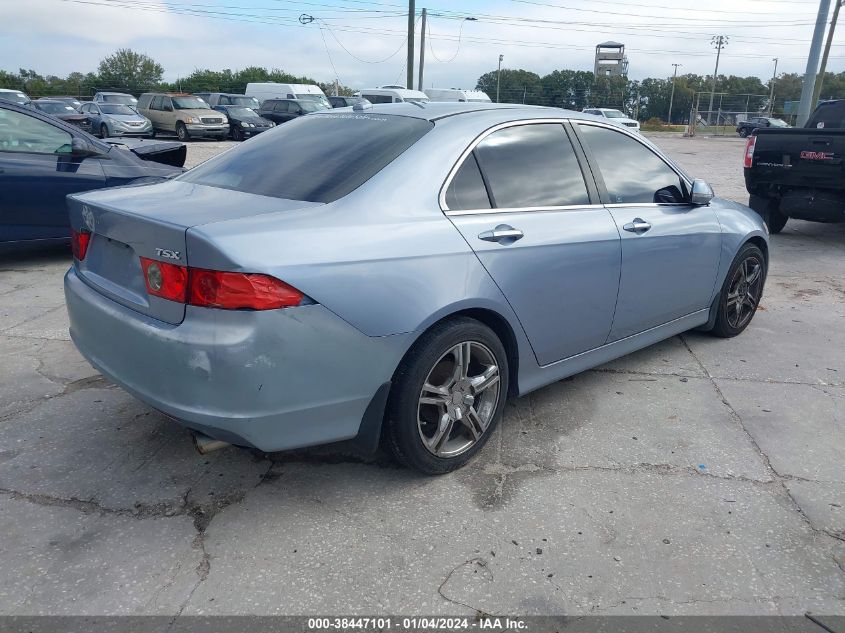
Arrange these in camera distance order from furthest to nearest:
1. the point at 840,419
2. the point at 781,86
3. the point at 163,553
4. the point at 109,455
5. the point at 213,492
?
1. the point at 781,86
2. the point at 840,419
3. the point at 109,455
4. the point at 213,492
5. the point at 163,553

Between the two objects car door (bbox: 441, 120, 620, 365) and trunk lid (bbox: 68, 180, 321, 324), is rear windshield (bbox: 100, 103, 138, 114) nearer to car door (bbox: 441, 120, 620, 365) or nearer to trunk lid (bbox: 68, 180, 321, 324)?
trunk lid (bbox: 68, 180, 321, 324)

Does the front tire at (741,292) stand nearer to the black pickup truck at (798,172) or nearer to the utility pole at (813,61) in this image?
the black pickup truck at (798,172)

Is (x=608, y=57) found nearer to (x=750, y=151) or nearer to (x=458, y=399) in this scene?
(x=750, y=151)

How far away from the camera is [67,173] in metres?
6.83

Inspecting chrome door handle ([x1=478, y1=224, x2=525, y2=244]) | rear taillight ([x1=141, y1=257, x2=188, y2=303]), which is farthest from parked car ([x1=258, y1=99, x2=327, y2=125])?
rear taillight ([x1=141, y1=257, x2=188, y2=303])

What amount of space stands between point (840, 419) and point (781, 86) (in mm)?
83110

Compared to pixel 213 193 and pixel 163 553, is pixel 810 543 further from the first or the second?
pixel 213 193

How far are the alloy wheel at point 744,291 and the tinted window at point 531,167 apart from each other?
6.42 ft

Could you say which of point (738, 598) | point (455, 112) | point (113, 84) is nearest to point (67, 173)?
point (455, 112)

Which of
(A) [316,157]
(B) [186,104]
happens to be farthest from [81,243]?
(B) [186,104]

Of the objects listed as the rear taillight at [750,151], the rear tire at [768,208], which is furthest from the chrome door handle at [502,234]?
the rear tire at [768,208]

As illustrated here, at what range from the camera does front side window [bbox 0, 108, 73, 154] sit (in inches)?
260

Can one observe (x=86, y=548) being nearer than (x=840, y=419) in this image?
Yes

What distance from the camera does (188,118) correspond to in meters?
25.9
